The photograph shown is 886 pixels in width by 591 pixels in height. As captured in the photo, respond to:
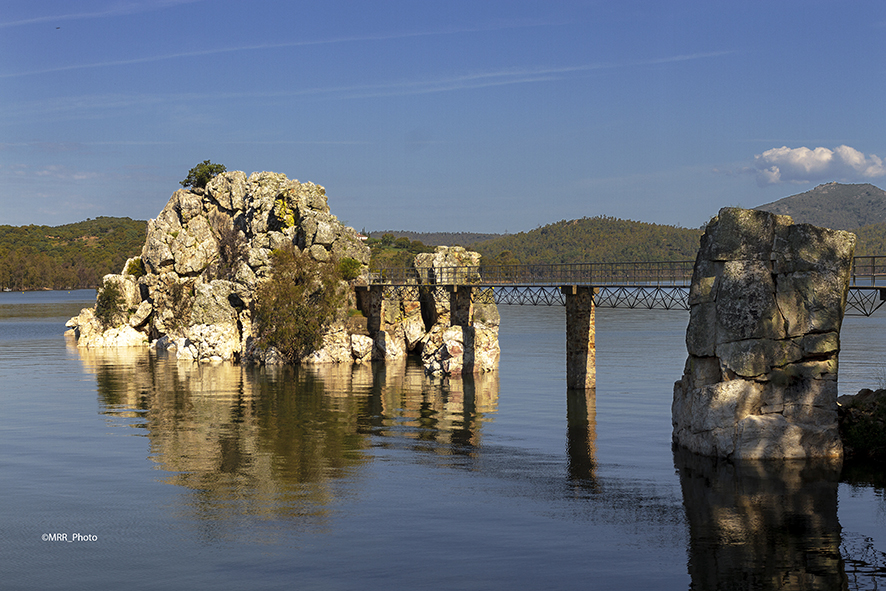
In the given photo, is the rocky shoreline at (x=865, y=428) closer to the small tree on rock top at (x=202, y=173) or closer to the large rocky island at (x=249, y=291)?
the large rocky island at (x=249, y=291)

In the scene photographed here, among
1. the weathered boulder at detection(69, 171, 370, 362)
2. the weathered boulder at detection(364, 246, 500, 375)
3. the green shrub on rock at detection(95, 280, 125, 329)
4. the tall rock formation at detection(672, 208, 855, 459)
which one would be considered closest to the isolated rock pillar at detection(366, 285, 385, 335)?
the weathered boulder at detection(364, 246, 500, 375)

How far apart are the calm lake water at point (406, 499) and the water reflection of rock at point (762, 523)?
116mm

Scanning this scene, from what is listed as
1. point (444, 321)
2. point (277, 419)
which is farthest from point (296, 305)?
point (277, 419)

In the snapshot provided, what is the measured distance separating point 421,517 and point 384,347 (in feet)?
200

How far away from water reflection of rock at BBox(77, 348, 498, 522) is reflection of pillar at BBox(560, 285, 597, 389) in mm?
7579

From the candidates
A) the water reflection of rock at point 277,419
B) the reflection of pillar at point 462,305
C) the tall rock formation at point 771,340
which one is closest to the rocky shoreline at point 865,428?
the tall rock formation at point 771,340

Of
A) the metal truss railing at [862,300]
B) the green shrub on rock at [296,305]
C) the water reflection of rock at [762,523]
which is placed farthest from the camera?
the green shrub on rock at [296,305]

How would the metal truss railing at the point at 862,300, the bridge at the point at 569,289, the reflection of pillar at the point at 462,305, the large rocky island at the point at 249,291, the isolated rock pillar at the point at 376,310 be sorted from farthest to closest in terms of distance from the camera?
the isolated rock pillar at the point at 376,310 < the large rocky island at the point at 249,291 < the reflection of pillar at the point at 462,305 < the bridge at the point at 569,289 < the metal truss railing at the point at 862,300

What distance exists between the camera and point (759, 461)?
135ft

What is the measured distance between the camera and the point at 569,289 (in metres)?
68.9

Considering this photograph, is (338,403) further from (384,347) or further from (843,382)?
(843,382)

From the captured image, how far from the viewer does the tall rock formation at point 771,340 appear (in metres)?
41.3

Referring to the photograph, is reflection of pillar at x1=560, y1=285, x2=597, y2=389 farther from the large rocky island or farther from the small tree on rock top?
the small tree on rock top

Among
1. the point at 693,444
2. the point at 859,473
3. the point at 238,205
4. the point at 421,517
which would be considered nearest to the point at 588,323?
the point at 693,444
